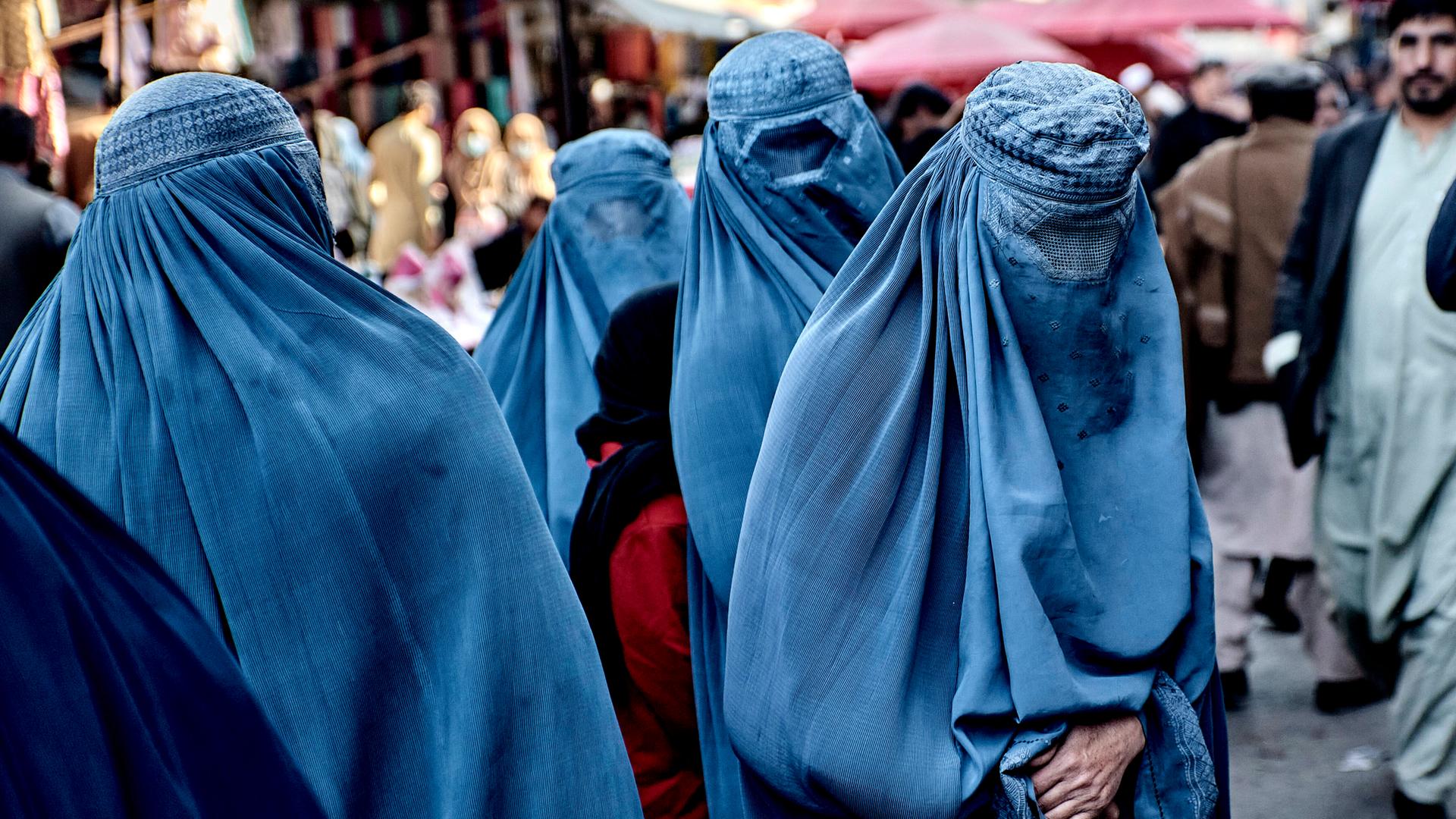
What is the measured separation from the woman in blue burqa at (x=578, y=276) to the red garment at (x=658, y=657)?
0.90m

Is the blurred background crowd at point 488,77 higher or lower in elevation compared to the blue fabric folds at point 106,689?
lower

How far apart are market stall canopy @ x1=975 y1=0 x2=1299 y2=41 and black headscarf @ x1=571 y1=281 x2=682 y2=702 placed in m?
12.0

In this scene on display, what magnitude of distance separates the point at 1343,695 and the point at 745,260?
3085 mm

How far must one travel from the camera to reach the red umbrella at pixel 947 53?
1117 cm

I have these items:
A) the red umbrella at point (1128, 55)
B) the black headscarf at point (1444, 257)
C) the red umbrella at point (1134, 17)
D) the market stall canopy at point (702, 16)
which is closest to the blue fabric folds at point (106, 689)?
the black headscarf at point (1444, 257)

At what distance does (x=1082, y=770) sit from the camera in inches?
77.2

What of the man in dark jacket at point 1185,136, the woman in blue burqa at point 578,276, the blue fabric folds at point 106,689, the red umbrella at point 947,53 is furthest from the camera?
the red umbrella at point 947,53

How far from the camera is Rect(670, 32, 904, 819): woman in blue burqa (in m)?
2.41

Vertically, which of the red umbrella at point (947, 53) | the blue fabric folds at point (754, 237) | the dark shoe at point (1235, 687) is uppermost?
the blue fabric folds at point (754, 237)

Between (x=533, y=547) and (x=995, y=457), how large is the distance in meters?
0.63

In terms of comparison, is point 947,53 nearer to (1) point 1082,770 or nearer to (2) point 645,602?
(2) point 645,602

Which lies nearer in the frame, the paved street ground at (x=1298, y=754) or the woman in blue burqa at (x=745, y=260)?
the woman in blue burqa at (x=745, y=260)

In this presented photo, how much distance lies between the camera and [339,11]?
11.3m

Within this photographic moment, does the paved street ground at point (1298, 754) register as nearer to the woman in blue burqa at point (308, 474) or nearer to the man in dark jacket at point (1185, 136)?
the woman in blue burqa at point (308, 474)
